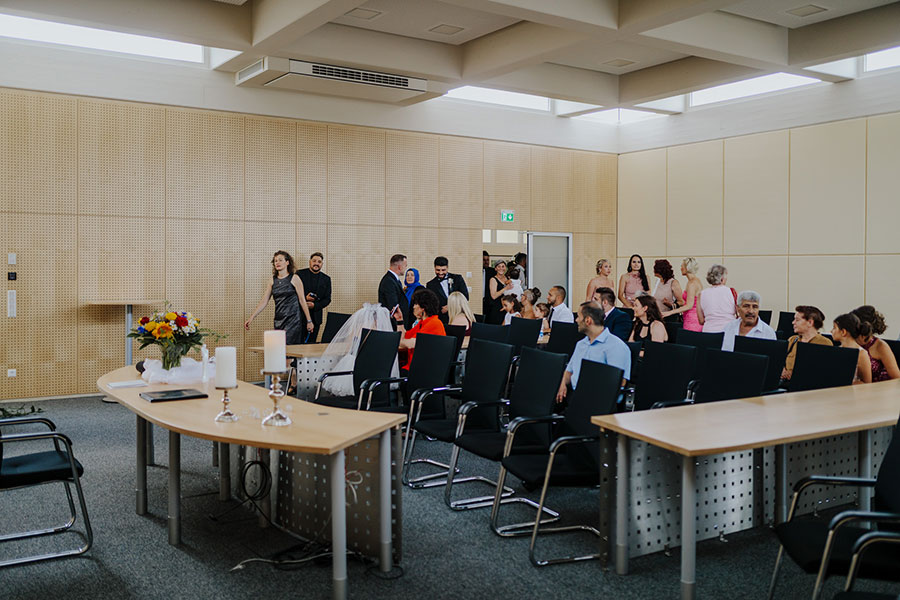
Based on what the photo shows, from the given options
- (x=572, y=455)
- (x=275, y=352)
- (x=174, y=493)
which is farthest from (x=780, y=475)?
(x=174, y=493)

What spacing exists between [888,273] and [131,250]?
31.1 ft

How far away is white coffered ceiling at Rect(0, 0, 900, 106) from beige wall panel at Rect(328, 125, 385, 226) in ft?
3.80

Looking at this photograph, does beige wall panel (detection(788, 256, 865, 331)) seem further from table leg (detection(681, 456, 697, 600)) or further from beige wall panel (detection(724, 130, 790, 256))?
table leg (detection(681, 456, 697, 600))

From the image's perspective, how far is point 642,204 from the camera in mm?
12711

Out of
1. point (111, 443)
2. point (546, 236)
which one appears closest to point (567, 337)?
point (111, 443)

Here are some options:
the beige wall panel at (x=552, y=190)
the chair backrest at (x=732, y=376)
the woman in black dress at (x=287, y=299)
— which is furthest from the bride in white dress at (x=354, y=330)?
the beige wall panel at (x=552, y=190)

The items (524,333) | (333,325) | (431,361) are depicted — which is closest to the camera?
(431,361)

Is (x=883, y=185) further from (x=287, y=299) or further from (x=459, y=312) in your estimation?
(x=287, y=299)

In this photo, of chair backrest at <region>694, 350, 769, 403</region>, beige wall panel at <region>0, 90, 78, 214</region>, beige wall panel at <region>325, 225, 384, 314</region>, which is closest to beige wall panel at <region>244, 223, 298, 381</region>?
beige wall panel at <region>325, 225, 384, 314</region>

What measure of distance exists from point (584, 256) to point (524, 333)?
6.15m

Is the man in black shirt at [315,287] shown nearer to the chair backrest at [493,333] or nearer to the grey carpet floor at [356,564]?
the chair backrest at [493,333]

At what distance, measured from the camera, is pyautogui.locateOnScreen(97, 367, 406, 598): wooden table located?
3289mm

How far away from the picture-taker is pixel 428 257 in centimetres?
1131

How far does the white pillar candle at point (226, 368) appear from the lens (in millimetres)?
3572
